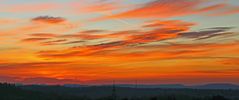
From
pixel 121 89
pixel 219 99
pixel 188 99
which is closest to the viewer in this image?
pixel 219 99

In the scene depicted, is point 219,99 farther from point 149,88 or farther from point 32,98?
point 149,88

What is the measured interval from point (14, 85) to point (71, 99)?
1646 centimetres

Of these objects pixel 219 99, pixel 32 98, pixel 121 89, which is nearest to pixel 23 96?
pixel 32 98

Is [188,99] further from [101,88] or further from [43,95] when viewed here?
[101,88]

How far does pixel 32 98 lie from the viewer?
89.6 metres

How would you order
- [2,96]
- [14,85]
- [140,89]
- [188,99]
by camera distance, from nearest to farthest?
[2,96]
[188,99]
[14,85]
[140,89]

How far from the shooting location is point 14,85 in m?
99.2

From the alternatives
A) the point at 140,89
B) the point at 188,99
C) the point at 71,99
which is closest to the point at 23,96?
the point at 71,99

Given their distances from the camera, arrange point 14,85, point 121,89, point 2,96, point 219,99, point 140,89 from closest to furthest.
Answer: point 219,99 < point 2,96 < point 14,85 < point 121,89 < point 140,89

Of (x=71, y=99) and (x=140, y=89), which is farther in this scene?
(x=140, y=89)

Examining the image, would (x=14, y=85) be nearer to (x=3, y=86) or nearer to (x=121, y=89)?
(x=3, y=86)

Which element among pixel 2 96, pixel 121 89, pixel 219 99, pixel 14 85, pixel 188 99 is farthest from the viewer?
pixel 121 89

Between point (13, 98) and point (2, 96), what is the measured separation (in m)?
1.64

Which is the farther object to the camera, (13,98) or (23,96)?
(23,96)
